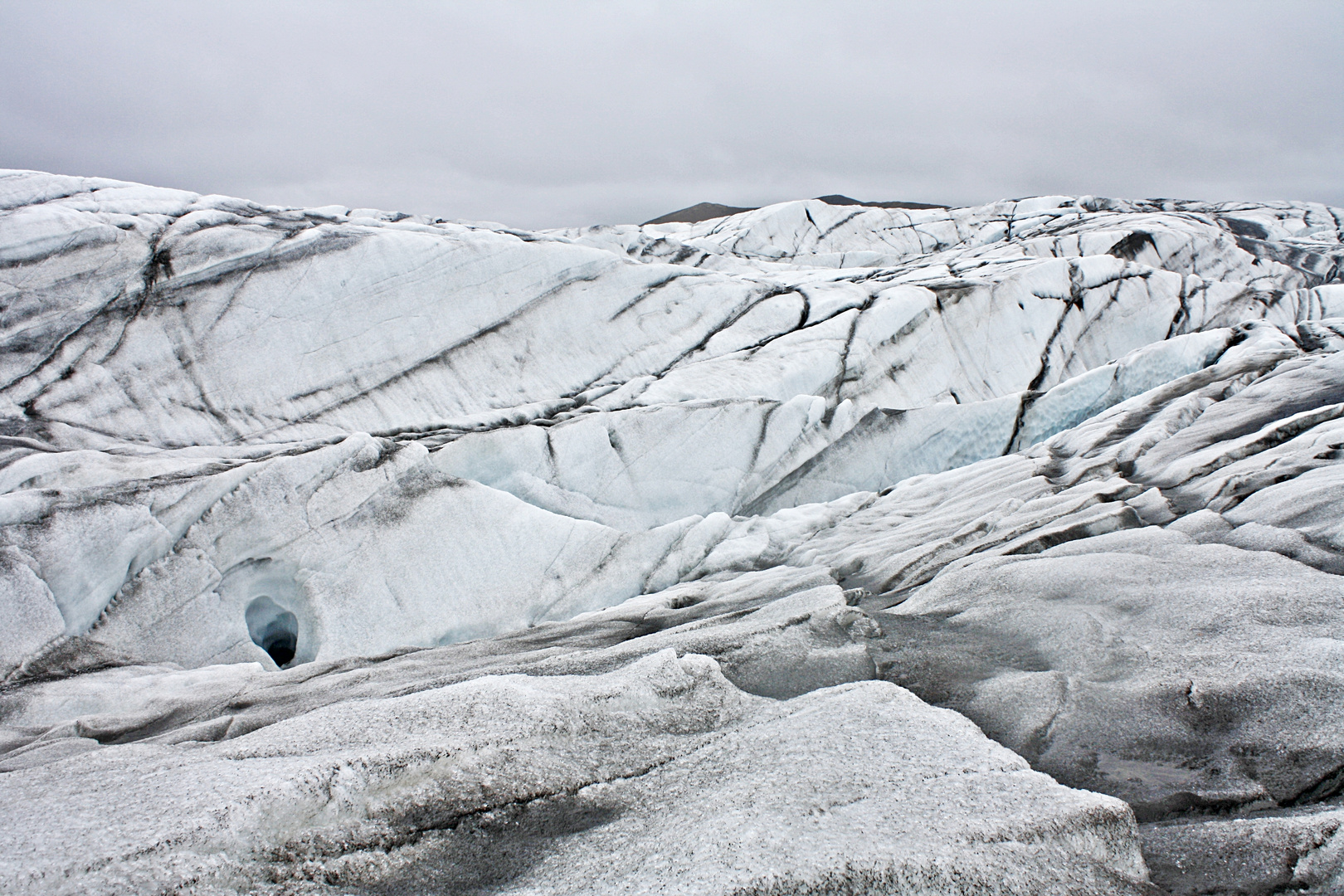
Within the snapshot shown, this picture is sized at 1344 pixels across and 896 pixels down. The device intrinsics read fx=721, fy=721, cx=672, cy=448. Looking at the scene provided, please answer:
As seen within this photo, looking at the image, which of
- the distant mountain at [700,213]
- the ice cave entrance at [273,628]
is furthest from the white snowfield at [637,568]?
the distant mountain at [700,213]

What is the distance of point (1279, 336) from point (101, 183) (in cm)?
1797

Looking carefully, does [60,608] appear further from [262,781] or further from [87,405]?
[262,781]

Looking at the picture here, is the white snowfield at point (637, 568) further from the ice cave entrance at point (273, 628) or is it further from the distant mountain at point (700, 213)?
the distant mountain at point (700, 213)

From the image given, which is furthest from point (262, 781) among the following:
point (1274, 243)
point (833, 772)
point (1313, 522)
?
point (1274, 243)

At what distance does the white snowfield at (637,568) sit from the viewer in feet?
7.31

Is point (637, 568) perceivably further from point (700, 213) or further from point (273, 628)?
point (700, 213)

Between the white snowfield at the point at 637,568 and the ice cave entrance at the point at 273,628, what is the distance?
36mm

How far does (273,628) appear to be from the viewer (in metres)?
7.87

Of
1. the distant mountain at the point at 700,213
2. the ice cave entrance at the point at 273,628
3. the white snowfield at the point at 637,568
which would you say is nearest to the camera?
the white snowfield at the point at 637,568

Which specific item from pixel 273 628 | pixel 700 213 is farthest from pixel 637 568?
pixel 700 213

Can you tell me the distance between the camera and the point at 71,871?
6.56ft

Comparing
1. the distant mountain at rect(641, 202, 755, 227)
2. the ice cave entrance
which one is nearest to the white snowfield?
the ice cave entrance

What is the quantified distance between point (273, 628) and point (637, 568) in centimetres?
403

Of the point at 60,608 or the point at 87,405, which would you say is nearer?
the point at 60,608
